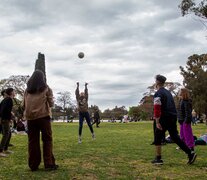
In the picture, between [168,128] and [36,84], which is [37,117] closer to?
[36,84]

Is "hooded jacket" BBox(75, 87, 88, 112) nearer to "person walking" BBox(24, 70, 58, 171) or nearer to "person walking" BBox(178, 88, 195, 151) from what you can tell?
"person walking" BBox(178, 88, 195, 151)

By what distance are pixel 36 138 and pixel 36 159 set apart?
0.42 m

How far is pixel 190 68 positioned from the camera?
69.7 meters

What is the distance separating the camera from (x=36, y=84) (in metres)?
7.45

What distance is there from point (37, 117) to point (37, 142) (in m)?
0.52

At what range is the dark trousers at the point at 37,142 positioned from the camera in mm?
7465

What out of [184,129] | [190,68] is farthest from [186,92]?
[190,68]

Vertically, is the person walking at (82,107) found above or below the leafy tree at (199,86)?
below

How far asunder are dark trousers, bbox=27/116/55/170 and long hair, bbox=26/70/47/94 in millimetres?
592

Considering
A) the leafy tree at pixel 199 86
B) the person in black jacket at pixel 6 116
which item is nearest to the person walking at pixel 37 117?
the person in black jacket at pixel 6 116

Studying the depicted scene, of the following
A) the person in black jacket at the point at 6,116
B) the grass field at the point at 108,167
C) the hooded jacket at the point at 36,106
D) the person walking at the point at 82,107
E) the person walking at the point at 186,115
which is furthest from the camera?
the person walking at the point at 82,107

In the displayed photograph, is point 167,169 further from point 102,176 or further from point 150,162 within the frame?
point 102,176

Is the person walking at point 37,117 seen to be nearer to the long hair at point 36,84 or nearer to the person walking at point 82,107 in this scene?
the long hair at point 36,84

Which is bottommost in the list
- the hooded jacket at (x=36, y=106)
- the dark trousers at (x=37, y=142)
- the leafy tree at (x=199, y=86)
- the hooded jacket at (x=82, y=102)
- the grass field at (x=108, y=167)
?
the grass field at (x=108, y=167)
